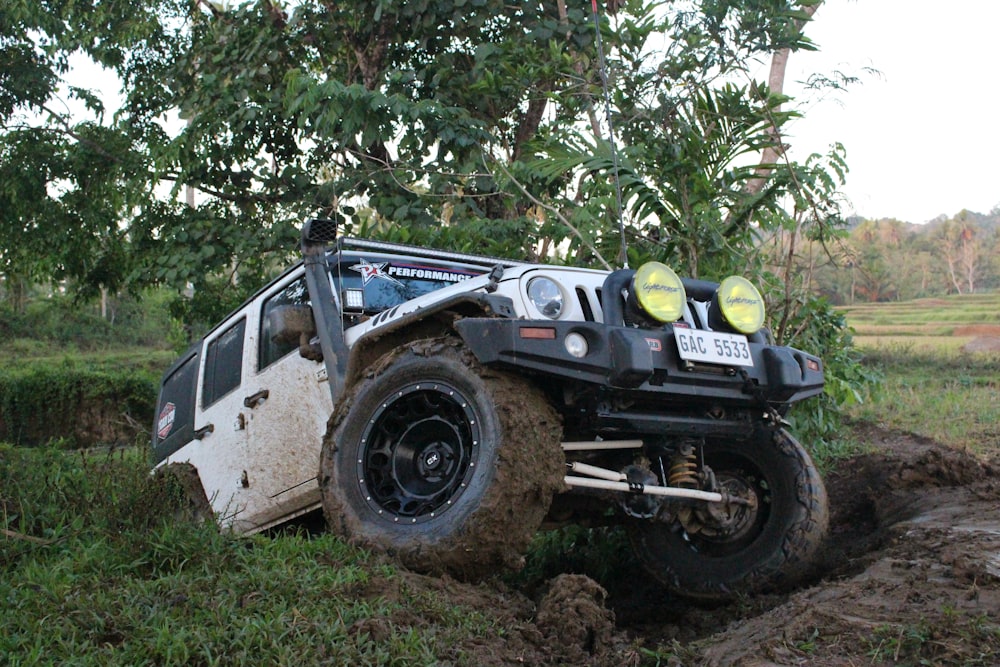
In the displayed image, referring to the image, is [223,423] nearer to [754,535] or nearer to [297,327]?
[297,327]

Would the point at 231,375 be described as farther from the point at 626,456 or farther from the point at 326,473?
the point at 626,456

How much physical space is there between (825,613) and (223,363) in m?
3.85

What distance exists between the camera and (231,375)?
5.68 m

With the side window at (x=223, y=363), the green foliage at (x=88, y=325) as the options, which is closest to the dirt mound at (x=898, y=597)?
the side window at (x=223, y=363)

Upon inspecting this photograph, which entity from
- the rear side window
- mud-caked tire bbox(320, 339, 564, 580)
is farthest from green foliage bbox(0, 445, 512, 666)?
→ the rear side window

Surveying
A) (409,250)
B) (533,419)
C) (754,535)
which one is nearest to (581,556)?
(754,535)

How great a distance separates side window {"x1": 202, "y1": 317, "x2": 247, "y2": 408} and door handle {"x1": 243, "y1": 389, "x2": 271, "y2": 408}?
0.98ft

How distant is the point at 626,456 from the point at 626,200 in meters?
2.92

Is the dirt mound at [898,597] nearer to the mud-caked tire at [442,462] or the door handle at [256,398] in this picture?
the mud-caked tire at [442,462]

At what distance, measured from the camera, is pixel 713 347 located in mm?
3877

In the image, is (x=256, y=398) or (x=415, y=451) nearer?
(x=415, y=451)

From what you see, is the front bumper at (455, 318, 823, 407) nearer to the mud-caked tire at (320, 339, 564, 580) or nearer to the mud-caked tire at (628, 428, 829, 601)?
the mud-caked tire at (320, 339, 564, 580)

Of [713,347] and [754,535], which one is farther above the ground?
[713,347]

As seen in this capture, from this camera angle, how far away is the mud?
2.87m
